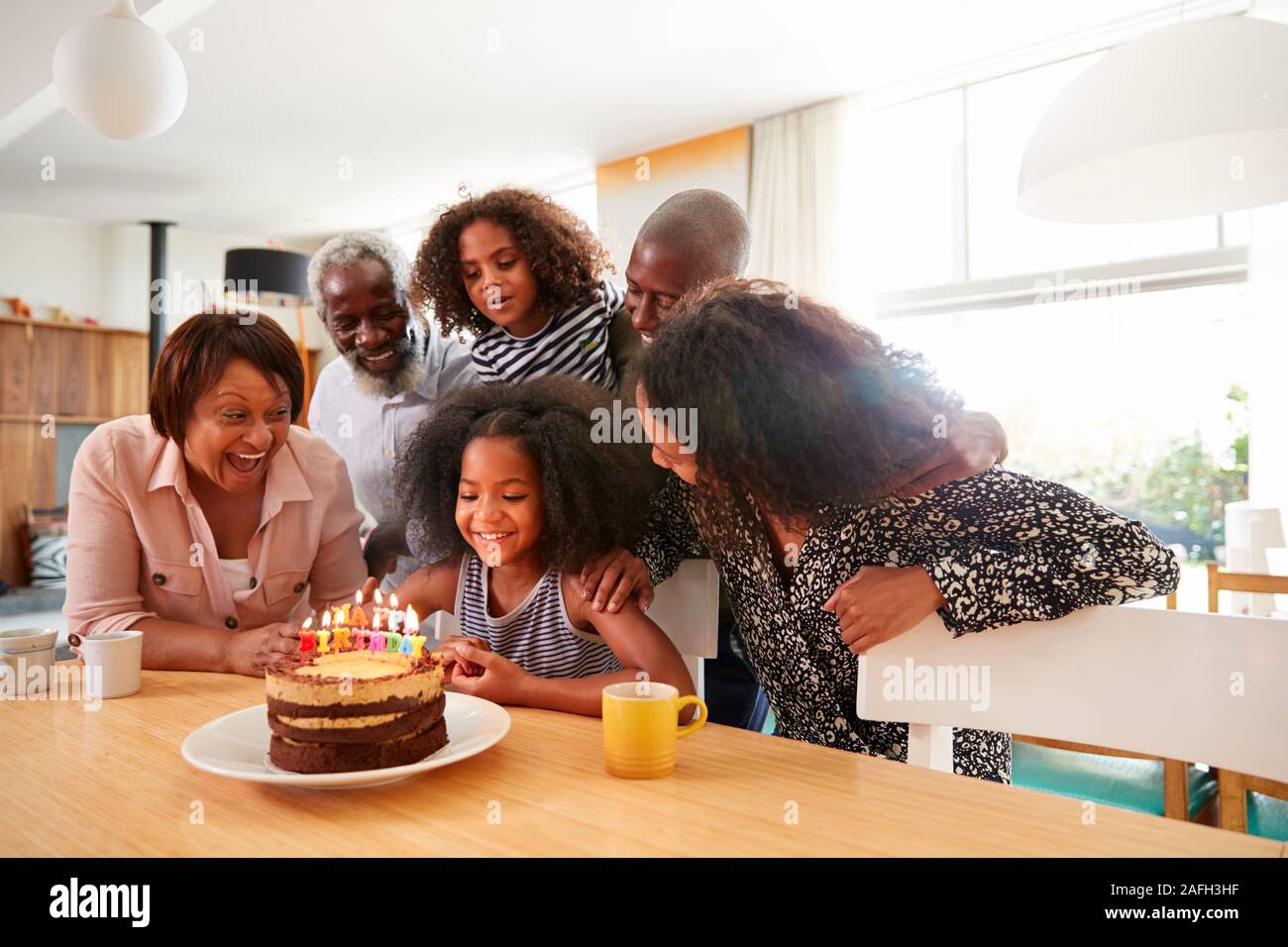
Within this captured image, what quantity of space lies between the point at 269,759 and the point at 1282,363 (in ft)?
15.0

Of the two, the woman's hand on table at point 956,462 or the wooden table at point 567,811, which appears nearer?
the wooden table at point 567,811

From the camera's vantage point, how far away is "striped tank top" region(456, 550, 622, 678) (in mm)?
1757

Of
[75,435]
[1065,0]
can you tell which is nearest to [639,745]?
[1065,0]

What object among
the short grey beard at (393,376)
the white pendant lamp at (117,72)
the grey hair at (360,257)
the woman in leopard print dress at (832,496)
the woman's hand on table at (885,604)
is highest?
the white pendant lamp at (117,72)

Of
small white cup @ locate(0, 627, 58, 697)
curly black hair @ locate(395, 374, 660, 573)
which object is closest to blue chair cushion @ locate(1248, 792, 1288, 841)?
curly black hair @ locate(395, 374, 660, 573)

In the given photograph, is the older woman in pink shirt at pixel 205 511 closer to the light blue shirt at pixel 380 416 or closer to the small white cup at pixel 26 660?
the small white cup at pixel 26 660

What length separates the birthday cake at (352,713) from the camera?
1.13m

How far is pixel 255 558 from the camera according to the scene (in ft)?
6.40

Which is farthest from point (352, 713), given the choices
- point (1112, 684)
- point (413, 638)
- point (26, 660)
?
point (1112, 684)

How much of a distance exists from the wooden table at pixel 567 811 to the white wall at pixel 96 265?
8.76 m

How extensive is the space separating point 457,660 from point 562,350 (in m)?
0.87

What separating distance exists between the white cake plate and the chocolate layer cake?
0.06 ft

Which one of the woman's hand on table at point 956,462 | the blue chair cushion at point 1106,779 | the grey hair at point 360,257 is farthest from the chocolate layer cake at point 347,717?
the blue chair cushion at point 1106,779
